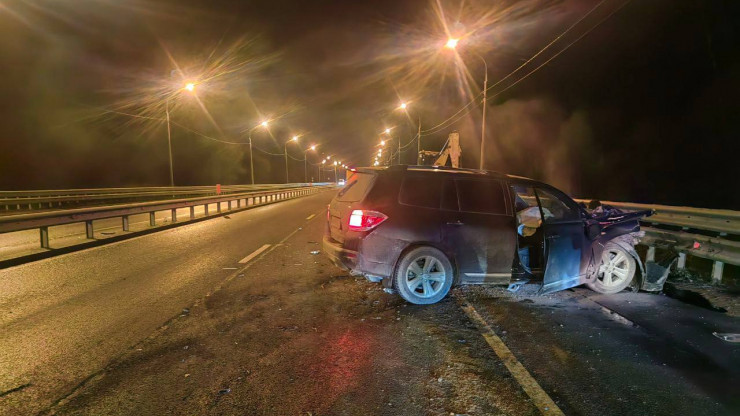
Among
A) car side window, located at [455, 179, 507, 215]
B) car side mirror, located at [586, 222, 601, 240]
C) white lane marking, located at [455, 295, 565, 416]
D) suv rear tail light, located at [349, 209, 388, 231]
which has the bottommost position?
white lane marking, located at [455, 295, 565, 416]

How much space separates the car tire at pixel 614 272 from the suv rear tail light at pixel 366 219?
347cm

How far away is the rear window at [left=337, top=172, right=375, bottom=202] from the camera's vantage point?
5.65 meters

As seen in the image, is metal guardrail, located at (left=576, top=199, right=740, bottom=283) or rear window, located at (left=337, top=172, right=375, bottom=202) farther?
metal guardrail, located at (left=576, top=199, right=740, bottom=283)

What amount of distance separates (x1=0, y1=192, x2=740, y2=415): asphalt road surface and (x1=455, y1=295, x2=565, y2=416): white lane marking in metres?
0.02

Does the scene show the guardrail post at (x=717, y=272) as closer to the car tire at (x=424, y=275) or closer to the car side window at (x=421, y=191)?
the car tire at (x=424, y=275)

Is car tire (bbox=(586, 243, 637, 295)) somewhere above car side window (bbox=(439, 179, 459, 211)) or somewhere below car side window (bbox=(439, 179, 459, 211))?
below

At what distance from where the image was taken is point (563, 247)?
17.9 ft

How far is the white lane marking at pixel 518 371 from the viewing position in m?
2.94

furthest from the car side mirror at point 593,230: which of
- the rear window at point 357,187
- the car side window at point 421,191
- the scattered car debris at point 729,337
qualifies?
the rear window at point 357,187

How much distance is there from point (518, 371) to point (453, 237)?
203 cm

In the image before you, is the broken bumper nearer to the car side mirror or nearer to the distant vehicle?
the distant vehicle

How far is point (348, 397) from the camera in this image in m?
3.04

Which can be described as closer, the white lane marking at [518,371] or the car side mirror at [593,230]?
the white lane marking at [518,371]

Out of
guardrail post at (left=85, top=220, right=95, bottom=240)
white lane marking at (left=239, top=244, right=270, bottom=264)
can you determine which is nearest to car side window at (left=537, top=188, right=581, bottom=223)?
white lane marking at (left=239, top=244, right=270, bottom=264)
